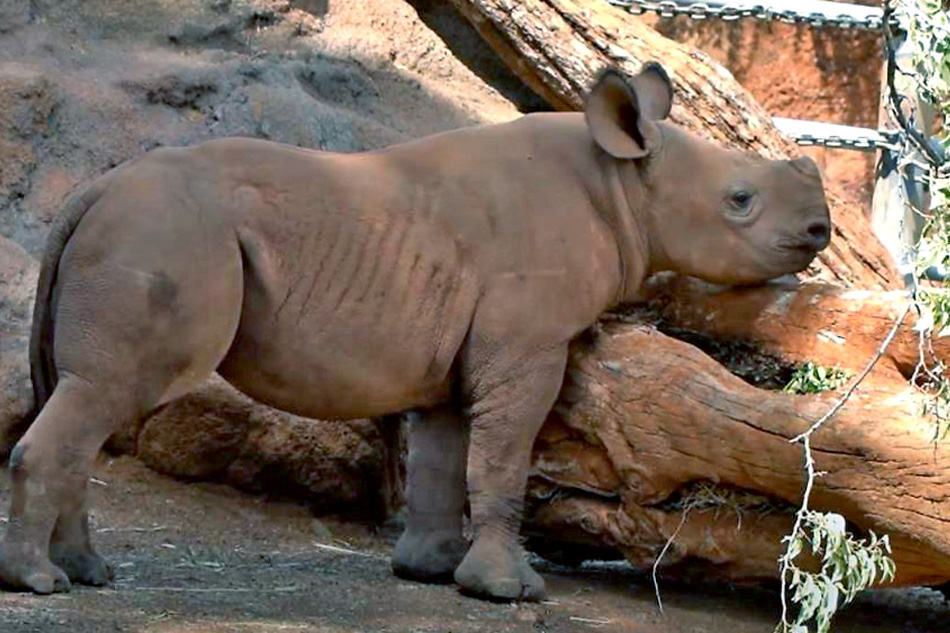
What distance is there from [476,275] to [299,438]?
1.39 m

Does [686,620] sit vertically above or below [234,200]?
below

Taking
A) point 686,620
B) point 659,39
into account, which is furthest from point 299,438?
point 659,39

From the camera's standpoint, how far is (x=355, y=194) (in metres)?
5.10

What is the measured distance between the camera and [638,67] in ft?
22.4

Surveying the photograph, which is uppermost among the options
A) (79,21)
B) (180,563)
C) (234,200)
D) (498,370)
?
(79,21)

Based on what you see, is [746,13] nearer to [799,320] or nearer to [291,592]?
[799,320]

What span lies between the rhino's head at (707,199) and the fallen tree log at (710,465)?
317 millimetres

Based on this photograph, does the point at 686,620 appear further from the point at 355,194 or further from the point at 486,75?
the point at 486,75

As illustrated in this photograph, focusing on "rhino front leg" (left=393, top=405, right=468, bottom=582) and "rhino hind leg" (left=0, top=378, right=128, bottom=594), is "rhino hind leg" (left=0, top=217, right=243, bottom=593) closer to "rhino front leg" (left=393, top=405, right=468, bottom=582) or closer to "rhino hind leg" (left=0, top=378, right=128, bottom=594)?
"rhino hind leg" (left=0, top=378, right=128, bottom=594)

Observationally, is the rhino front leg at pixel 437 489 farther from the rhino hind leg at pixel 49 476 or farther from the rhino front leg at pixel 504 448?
the rhino hind leg at pixel 49 476

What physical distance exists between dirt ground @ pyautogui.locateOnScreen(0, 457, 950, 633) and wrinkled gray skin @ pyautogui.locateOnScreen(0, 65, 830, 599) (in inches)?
6.8

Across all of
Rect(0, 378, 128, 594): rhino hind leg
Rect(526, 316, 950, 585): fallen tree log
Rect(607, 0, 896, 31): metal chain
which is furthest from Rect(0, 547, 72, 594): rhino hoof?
Rect(607, 0, 896, 31): metal chain

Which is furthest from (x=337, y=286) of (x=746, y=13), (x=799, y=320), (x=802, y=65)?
(x=802, y=65)

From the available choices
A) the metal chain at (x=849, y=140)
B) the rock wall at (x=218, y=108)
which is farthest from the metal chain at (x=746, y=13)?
the rock wall at (x=218, y=108)
